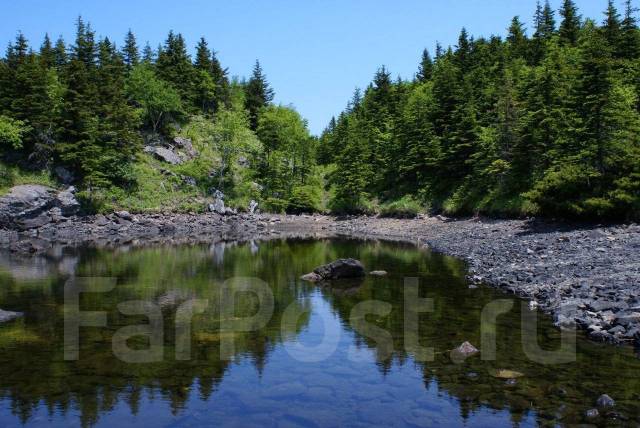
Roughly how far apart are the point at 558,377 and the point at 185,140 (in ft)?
272

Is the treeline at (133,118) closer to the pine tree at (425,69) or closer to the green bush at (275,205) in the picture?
the green bush at (275,205)

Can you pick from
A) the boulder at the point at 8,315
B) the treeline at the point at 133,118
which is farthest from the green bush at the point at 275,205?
the boulder at the point at 8,315

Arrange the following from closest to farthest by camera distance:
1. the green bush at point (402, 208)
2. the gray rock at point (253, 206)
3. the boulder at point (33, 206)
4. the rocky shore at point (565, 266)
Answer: the rocky shore at point (565, 266)
the boulder at point (33, 206)
the green bush at point (402, 208)
the gray rock at point (253, 206)

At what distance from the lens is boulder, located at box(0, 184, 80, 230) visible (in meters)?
52.4

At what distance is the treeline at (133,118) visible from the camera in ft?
206

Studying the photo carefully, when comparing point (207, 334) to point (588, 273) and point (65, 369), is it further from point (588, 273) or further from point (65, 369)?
point (588, 273)

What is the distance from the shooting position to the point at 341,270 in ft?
93.6

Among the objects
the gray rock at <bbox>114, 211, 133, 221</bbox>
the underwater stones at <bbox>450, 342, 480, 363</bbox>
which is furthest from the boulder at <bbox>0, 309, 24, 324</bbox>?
the gray rock at <bbox>114, 211, 133, 221</bbox>

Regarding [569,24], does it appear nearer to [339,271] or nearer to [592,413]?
[339,271]

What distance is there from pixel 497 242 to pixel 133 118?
5715 centimetres

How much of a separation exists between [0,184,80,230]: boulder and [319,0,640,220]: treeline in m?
38.8

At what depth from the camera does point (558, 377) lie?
1257 centimetres

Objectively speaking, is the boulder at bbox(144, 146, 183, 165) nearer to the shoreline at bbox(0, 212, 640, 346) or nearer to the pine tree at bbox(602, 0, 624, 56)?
the shoreline at bbox(0, 212, 640, 346)

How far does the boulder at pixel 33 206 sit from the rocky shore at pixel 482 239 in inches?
4.3
